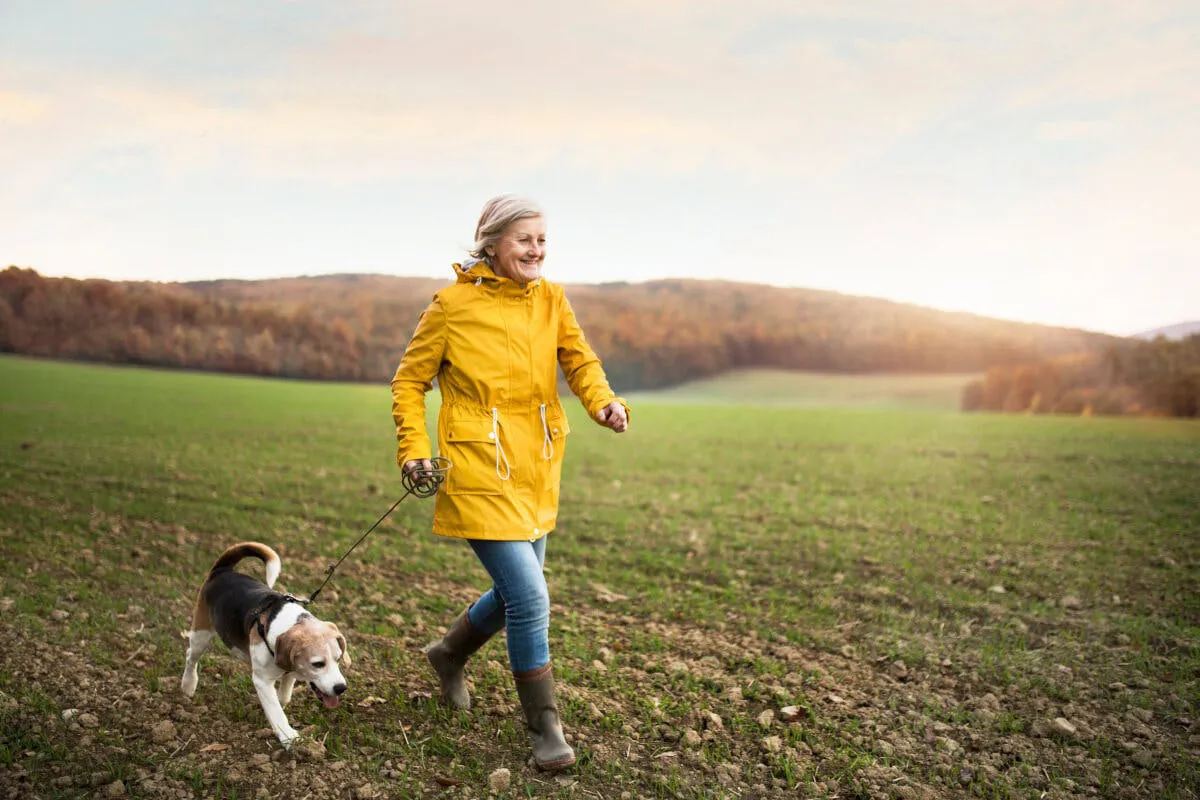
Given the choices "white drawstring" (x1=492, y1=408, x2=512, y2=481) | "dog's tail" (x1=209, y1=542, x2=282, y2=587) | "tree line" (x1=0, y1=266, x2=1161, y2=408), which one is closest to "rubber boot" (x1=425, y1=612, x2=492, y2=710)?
"dog's tail" (x1=209, y1=542, x2=282, y2=587)

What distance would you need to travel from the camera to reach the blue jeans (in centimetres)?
368

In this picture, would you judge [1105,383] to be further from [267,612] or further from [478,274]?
[267,612]

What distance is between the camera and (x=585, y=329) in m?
30.2

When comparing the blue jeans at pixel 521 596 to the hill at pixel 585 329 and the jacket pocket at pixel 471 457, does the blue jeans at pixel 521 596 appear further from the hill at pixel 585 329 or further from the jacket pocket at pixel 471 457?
the hill at pixel 585 329

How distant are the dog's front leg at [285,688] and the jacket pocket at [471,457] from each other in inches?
46.7

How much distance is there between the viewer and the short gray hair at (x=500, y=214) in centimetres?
366

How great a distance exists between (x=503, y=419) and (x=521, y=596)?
29.6 inches

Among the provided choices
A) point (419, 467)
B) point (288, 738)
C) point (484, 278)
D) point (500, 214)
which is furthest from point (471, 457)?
point (288, 738)

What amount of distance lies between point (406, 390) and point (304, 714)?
5.59 ft

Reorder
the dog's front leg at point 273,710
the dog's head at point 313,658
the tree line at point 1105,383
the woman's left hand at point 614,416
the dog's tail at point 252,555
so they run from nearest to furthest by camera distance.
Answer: the dog's head at point 313,658 → the dog's front leg at point 273,710 → the woman's left hand at point 614,416 → the dog's tail at point 252,555 → the tree line at point 1105,383

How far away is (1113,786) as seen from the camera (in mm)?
3789

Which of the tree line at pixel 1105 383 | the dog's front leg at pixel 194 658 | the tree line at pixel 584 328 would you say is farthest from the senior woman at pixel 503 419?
the tree line at pixel 1105 383

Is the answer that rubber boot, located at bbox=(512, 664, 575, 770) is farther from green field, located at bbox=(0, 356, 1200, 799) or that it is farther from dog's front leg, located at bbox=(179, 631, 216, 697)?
dog's front leg, located at bbox=(179, 631, 216, 697)

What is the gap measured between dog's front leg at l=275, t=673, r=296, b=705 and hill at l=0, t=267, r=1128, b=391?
19.6 m
